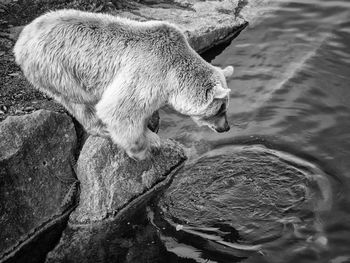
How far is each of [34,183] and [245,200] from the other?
313 centimetres

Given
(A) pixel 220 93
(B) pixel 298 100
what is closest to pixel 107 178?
(A) pixel 220 93

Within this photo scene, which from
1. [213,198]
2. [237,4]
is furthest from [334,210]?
[237,4]

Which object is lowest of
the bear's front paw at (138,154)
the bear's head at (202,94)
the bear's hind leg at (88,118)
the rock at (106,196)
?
the rock at (106,196)

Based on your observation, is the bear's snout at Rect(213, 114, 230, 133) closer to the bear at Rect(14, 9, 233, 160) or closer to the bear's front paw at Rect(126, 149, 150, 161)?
the bear at Rect(14, 9, 233, 160)

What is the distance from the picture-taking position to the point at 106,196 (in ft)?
29.9

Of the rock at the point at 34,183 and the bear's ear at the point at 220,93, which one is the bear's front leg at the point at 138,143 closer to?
the rock at the point at 34,183

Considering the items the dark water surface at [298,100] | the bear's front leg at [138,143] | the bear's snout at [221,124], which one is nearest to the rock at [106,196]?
the bear's front leg at [138,143]

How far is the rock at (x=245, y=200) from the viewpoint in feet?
27.7

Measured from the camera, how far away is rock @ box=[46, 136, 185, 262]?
8641mm

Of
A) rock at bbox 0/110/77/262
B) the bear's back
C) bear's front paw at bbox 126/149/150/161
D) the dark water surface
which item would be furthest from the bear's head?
rock at bbox 0/110/77/262

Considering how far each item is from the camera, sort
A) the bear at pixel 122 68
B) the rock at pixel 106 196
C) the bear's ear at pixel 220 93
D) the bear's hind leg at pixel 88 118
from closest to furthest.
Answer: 1. the bear's ear at pixel 220 93
2. the bear at pixel 122 68
3. the rock at pixel 106 196
4. the bear's hind leg at pixel 88 118

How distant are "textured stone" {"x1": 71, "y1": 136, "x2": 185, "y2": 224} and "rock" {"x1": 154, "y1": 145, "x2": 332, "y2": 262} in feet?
1.48

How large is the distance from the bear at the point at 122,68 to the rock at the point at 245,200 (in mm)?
1129

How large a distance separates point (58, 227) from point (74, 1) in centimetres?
498
